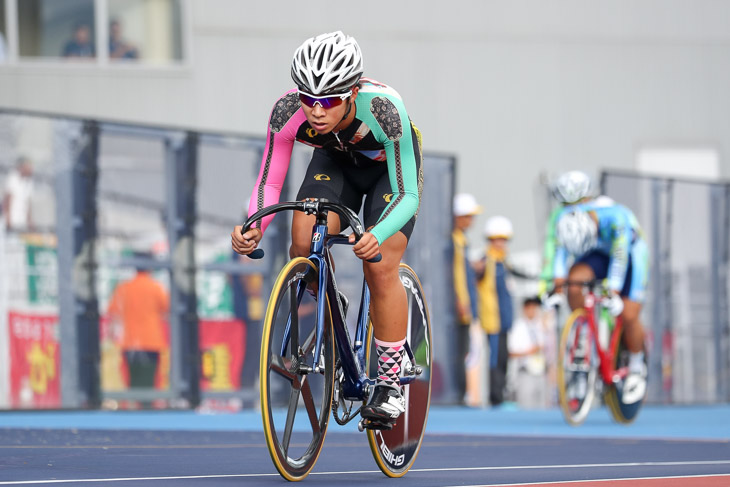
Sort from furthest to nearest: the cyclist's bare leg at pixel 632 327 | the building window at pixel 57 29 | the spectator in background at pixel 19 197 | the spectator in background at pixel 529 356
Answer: the building window at pixel 57 29, the spectator in background at pixel 529 356, the cyclist's bare leg at pixel 632 327, the spectator in background at pixel 19 197

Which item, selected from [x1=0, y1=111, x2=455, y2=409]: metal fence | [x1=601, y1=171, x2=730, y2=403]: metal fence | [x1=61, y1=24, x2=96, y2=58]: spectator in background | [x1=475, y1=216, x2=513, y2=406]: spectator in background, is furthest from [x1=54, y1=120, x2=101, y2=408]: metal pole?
[x1=61, y1=24, x2=96, y2=58]: spectator in background

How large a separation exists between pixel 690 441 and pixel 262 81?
14.0m

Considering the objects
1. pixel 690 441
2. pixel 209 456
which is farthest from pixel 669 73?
pixel 209 456

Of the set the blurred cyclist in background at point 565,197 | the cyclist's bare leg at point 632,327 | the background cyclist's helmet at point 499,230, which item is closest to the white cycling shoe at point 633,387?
the cyclist's bare leg at point 632,327

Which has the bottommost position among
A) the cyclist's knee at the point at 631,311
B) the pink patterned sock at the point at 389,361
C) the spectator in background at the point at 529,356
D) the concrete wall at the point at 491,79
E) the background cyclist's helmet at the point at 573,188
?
the spectator in background at the point at 529,356

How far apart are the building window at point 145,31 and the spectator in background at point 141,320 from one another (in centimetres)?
1041

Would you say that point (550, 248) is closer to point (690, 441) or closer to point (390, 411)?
point (690, 441)

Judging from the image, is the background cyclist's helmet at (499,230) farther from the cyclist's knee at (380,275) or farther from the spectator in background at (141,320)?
the cyclist's knee at (380,275)

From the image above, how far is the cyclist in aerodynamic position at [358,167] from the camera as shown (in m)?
5.38

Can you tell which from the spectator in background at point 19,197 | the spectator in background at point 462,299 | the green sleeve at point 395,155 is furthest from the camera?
the spectator in background at point 462,299

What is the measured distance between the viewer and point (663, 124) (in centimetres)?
2372

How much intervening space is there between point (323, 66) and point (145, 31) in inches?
663

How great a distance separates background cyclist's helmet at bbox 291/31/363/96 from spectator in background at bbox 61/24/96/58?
54.4 ft

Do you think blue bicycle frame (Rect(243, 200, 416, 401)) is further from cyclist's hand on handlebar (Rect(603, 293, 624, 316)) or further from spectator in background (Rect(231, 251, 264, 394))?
spectator in background (Rect(231, 251, 264, 394))
